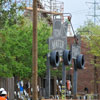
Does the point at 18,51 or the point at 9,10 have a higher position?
the point at 9,10

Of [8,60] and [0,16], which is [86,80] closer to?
[8,60]

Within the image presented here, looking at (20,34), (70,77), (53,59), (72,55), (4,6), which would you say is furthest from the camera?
(70,77)

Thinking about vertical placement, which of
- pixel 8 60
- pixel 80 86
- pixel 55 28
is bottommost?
pixel 80 86

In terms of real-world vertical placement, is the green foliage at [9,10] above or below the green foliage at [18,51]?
above

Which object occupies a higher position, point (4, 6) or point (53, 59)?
point (4, 6)

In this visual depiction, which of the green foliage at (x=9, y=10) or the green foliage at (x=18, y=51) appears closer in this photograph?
the green foliage at (x=9, y=10)

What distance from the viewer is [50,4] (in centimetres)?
6994

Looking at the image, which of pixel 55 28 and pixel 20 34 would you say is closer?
pixel 55 28

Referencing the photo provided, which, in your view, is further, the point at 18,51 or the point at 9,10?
the point at 18,51

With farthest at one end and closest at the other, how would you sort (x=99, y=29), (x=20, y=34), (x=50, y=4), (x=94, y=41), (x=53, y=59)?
(x=50, y=4), (x=99, y=29), (x=94, y=41), (x=20, y=34), (x=53, y=59)

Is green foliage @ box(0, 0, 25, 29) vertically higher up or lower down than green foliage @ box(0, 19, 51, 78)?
higher up

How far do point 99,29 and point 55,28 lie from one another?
24729mm

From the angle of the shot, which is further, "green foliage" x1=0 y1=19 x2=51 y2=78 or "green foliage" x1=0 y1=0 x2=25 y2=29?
"green foliage" x1=0 y1=19 x2=51 y2=78

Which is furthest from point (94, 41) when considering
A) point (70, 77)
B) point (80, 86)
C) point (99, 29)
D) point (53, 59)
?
point (53, 59)
